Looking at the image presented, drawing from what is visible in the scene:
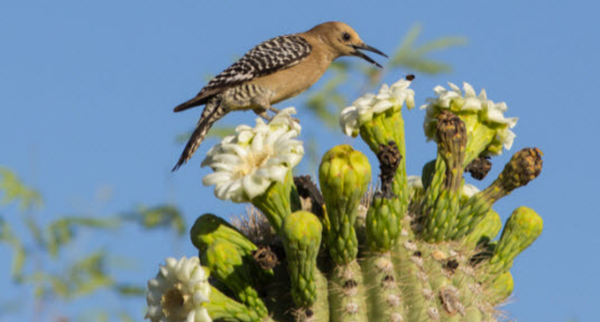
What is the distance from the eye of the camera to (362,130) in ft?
16.0

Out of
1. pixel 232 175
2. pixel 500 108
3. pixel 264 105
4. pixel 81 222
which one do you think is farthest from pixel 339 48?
pixel 232 175

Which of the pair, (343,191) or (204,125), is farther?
(204,125)

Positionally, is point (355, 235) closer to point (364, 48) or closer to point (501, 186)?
point (501, 186)

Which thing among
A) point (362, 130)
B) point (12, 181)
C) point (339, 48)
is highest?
point (339, 48)

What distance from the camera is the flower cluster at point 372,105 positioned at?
4809 millimetres

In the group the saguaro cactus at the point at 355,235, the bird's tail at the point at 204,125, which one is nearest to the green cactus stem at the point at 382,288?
the saguaro cactus at the point at 355,235

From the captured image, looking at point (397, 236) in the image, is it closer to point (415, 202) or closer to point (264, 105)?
point (415, 202)

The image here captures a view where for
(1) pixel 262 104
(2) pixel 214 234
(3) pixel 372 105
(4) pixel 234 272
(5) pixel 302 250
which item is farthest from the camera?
(1) pixel 262 104

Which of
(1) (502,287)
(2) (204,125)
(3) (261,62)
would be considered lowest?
(1) (502,287)

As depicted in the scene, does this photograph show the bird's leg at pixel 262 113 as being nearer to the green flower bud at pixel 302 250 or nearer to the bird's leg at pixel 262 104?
the bird's leg at pixel 262 104

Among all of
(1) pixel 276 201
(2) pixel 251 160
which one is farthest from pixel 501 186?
(2) pixel 251 160

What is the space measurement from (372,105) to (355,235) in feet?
2.38

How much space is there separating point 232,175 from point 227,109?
4.26 meters

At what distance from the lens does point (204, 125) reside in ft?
27.8
